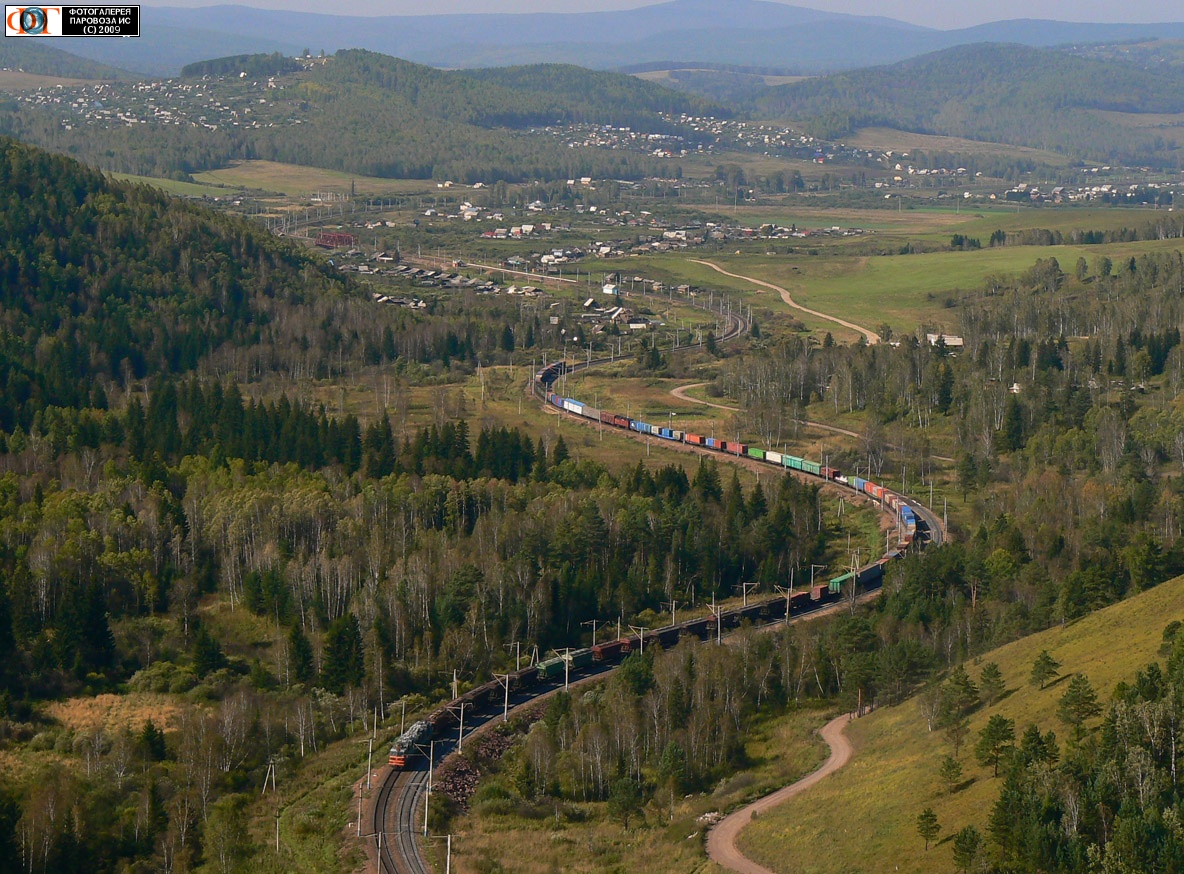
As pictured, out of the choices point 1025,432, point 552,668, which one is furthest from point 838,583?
point 1025,432

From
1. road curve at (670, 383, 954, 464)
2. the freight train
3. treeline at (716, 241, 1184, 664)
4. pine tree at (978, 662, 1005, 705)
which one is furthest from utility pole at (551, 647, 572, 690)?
road curve at (670, 383, 954, 464)

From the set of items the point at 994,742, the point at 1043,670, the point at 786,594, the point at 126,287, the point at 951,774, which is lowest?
the point at 786,594

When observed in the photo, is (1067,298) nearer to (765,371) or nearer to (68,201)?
(765,371)

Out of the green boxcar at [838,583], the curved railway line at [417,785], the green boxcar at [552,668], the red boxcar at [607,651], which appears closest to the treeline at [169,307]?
the red boxcar at [607,651]

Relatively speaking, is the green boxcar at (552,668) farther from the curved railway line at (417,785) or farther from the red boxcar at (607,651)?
the red boxcar at (607,651)

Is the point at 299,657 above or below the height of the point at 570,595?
below

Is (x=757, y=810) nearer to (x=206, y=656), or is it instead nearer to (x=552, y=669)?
(x=552, y=669)

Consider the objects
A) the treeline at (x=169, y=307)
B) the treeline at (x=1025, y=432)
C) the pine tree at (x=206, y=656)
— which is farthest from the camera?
the treeline at (x=169, y=307)

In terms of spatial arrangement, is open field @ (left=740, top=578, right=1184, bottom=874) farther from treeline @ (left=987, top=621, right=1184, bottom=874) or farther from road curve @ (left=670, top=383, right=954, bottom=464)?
road curve @ (left=670, top=383, right=954, bottom=464)
